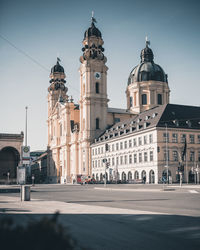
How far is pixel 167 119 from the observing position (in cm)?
6988

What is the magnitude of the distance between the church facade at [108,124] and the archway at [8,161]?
45.8ft

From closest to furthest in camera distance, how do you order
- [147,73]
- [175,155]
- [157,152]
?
[157,152] → [175,155] → [147,73]

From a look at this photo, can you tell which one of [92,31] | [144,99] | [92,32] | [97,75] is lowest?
[144,99]

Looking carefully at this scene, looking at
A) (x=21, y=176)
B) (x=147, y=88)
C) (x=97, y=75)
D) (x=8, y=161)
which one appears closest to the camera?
(x=21, y=176)

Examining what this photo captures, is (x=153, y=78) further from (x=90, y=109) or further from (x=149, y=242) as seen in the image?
(x=149, y=242)

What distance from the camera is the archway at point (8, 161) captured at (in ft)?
369

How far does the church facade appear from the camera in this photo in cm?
6956

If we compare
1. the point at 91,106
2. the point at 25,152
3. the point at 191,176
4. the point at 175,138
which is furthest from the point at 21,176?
the point at 91,106

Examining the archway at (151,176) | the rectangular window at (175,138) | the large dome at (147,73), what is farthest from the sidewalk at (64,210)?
the large dome at (147,73)

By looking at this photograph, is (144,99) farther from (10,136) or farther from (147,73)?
(10,136)

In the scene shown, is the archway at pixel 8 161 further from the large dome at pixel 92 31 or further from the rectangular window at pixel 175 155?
the rectangular window at pixel 175 155

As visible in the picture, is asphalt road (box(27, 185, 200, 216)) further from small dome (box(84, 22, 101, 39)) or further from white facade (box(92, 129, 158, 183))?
small dome (box(84, 22, 101, 39))

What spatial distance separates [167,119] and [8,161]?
6574 cm

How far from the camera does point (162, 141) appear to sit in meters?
67.2
